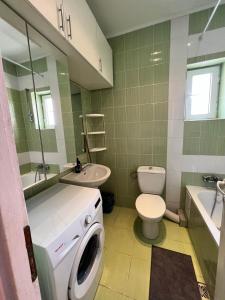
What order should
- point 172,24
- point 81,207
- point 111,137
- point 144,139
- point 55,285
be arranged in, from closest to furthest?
point 55,285
point 81,207
point 172,24
point 144,139
point 111,137

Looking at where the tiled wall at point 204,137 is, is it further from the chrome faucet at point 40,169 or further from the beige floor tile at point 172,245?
the chrome faucet at point 40,169

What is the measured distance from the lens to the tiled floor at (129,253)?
122 centimetres

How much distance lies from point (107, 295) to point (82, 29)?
86.4 inches

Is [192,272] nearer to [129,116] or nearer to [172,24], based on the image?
[129,116]

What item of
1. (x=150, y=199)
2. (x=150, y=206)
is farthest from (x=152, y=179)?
(x=150, y=206)

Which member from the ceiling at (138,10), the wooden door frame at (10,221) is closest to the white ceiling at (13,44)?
the wooden door frame at (10,221)

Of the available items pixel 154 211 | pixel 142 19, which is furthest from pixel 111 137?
pixel 142 19

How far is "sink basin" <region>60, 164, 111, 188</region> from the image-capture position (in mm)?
1425

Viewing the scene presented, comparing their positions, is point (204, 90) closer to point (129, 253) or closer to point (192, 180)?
point (192, 180)

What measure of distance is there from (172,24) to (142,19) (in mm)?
363

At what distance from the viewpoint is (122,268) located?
4.58 ft

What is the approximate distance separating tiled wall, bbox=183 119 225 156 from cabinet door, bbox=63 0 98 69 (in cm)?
138

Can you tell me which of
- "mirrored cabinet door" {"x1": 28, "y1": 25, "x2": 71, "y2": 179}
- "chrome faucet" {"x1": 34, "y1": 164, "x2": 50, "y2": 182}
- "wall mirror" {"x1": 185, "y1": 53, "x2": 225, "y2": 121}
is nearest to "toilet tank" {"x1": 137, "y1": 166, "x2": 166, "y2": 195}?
"wall mirror" {"x1": 185, "y1": 53, "x2": 225, "y2": 121}

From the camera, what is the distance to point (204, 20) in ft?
5.29
